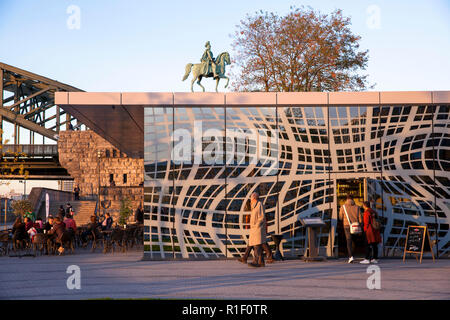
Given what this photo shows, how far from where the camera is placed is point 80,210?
3634 cm

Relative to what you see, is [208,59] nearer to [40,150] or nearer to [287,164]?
[287,164]

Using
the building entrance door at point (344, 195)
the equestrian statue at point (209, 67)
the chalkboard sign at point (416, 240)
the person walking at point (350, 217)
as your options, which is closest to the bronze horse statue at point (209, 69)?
the equestrian statue at point (209, 67)

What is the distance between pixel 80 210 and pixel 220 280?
2745 centimetres

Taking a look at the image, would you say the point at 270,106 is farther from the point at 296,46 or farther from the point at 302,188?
the point at 296,46

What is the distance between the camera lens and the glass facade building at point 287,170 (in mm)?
14203

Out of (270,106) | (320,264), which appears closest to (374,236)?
(320,264)

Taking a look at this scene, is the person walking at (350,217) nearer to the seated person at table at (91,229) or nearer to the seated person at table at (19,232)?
the seated person at table at (91,229)

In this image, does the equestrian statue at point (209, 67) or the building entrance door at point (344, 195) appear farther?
the equestrian statue at point (209, 67)

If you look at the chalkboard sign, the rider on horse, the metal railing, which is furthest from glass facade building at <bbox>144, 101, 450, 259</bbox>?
A: the metal railing

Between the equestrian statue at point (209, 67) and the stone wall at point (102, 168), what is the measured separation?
22.7 meters

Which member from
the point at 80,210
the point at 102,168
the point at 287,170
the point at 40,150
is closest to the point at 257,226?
the point at 287,170

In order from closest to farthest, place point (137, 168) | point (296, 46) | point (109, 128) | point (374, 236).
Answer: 1. point (374, 236)
2. point (109, 128)
3. point (296, 46)
4. point (137, 168)

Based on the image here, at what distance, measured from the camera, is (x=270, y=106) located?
14352mm
